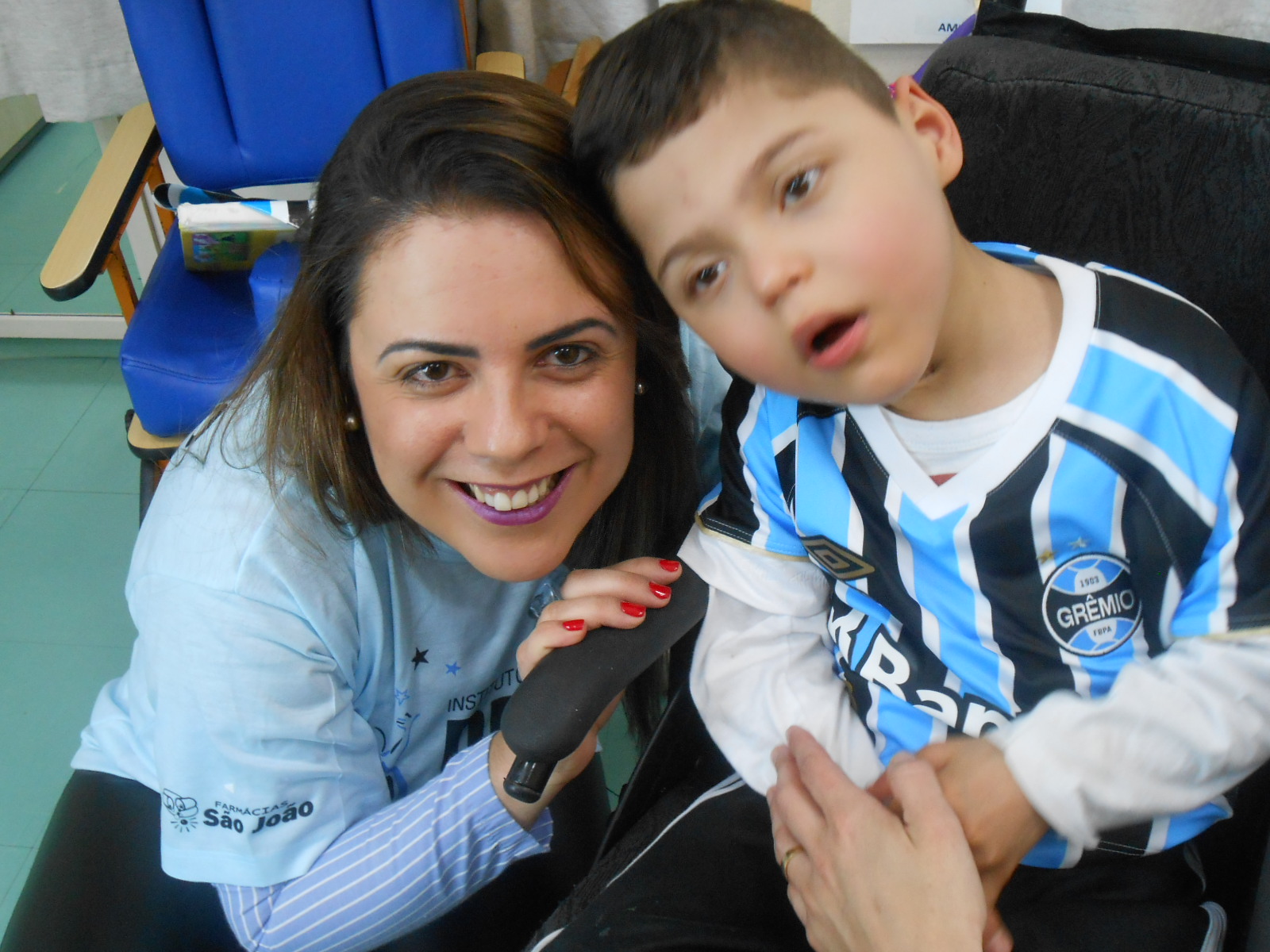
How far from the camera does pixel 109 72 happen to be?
2049 mm

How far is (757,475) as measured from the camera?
0.91 m

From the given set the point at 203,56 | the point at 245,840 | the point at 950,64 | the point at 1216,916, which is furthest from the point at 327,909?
the point at 203,56

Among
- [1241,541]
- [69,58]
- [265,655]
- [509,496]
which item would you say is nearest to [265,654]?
[265,655]

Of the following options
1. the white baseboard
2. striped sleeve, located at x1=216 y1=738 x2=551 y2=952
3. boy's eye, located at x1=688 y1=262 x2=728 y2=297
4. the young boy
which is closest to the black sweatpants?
the young boy

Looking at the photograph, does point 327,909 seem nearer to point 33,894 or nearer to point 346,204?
point 33,894

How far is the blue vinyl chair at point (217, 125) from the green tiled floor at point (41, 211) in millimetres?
977

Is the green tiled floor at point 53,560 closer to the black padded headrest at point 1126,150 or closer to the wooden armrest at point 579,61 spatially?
the wooden armrest at point 579,61

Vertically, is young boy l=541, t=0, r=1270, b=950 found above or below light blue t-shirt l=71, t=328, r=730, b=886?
above

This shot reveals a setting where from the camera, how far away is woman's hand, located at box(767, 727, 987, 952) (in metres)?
0.69

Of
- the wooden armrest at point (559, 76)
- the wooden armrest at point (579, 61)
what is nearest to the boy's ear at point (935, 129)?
the wooden armrest at point (579, 61)

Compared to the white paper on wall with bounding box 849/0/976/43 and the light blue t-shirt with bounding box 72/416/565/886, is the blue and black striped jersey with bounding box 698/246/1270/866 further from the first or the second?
the white paper on wall with bounding box 849/0/976/43

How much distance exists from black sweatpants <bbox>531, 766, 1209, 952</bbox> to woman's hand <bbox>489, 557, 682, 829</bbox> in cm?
13

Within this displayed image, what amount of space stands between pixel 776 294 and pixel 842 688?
432mm

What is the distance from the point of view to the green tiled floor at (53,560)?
1694 mm
